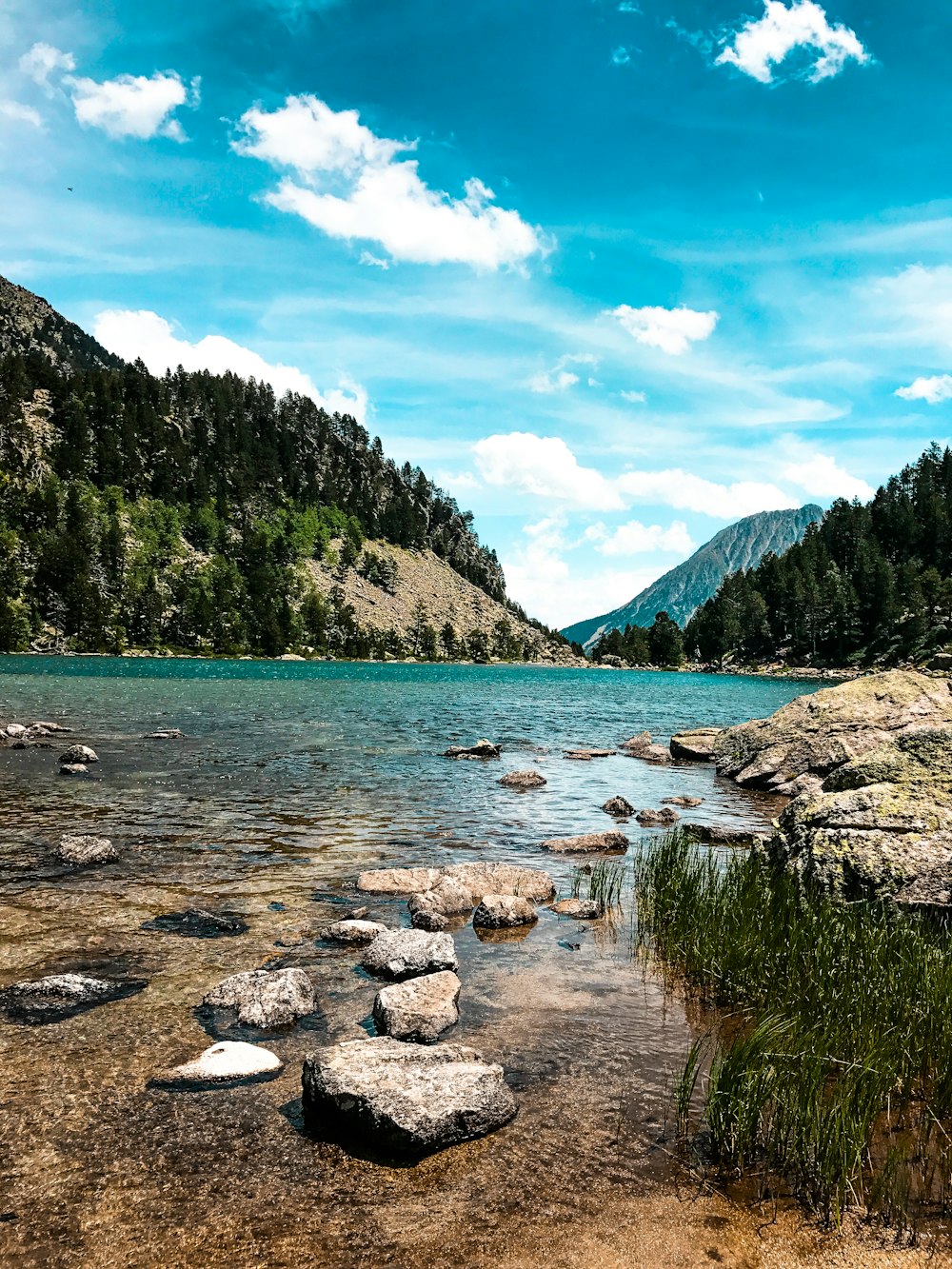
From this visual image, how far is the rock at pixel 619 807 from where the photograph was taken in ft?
78.2

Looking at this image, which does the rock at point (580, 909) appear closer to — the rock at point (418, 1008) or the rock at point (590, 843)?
the rock at point (418, 1008)

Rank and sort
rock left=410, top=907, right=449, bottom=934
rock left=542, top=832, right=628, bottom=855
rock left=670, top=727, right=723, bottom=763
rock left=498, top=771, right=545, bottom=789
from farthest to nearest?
rock left=670, top=727, right=723, bottom=763 < rock left=498, top=771, right=545, bottom=789 < rock left=542, top=832, right=628, bottom=855 < rock left=410, top=907, right=449, bottom=934

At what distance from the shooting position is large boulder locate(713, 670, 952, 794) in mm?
25531

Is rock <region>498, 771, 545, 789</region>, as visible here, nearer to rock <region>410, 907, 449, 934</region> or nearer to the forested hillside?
rock <region>410, 907, 449, 934</region>

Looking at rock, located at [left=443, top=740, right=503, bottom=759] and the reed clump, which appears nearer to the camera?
the reed clump

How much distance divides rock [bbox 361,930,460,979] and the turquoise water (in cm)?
32

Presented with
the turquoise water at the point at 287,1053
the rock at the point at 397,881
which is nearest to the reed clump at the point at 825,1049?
the turquoise water at the point at 287,1053

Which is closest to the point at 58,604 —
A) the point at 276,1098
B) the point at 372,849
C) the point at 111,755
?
the point at 111,755

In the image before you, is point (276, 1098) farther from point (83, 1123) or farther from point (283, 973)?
point (283, 973)

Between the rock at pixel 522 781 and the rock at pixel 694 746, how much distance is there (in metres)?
13.1

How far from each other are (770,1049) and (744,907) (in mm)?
4214

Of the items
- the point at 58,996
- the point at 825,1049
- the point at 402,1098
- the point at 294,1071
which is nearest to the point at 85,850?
the point at 58,996

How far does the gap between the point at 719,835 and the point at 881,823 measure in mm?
7935

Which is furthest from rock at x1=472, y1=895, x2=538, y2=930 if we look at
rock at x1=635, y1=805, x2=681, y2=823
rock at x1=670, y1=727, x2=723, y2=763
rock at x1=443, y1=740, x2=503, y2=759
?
rock at x1=670, y1=727, x2=723, y2=763
